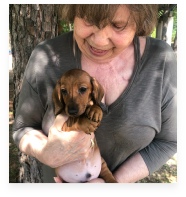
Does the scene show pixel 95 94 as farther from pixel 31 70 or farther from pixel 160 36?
pixel 160 36

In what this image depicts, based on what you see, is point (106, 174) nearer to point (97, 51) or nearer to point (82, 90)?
point (82, 90)

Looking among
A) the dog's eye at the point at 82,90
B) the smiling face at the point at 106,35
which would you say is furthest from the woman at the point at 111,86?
the dog's eye at the point at 82,90

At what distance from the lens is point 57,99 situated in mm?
1292

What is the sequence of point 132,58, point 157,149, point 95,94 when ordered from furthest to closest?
point 157,149, point 132,58, point 95,94

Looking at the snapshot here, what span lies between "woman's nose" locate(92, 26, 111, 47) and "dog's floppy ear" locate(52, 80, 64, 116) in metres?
0.27

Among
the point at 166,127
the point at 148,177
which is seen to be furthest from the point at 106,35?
the point at 148,177

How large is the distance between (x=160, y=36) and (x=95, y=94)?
575 millimetres

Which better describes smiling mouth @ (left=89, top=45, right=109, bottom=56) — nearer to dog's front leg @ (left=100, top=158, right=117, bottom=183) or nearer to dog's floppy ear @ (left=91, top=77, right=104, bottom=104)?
dog's floppy ear @ (left=91, top=77, right=104, bottom=104)

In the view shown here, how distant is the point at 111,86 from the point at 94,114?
9.0 inches

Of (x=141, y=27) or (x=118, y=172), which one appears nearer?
(x=141, y=27)

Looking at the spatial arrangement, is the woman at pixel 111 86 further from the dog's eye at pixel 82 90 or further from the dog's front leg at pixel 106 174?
the dog's eye at pixel 82 90

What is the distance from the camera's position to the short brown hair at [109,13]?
1.17m

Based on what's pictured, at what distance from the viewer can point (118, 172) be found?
5.03 ft
